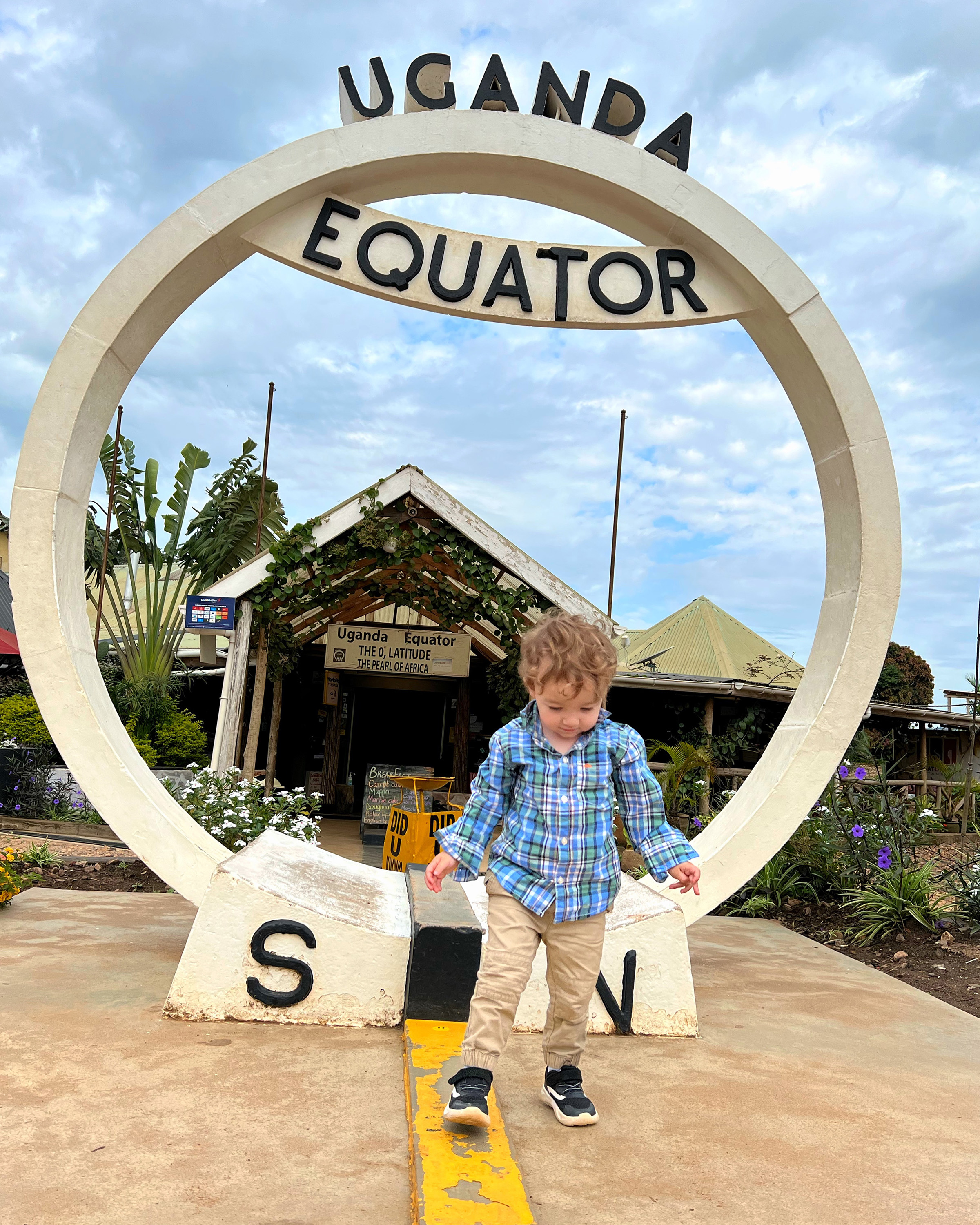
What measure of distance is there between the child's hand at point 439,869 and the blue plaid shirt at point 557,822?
0.09 ft

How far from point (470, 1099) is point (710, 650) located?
16.3 meters

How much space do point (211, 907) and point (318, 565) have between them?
5615mm

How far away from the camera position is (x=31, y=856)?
7.48 metres

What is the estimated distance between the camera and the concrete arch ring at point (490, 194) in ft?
14.1

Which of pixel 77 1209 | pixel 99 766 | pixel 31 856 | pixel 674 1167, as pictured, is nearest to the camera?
pixel 77 1209

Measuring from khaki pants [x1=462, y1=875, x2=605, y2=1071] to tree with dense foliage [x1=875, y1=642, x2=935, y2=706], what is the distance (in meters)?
25.8

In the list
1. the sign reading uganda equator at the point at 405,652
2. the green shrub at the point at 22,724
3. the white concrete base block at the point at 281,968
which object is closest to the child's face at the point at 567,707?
the white concrete base block at the point at 281,968

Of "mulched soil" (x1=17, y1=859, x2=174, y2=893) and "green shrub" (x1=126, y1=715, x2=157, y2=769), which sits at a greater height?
"green shrub" (x1=126, y1=715, x2=157, y2=769)

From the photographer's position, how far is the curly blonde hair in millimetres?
2658

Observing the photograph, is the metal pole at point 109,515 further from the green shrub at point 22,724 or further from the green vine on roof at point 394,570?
the green vine on roof at point 394,570

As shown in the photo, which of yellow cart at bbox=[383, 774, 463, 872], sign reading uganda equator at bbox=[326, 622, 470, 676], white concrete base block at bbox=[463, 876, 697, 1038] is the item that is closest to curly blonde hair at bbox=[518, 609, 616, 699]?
white concrete base block at bbox=[463, 876, 697, 1038]

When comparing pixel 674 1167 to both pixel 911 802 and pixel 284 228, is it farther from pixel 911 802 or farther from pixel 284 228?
pixel 911 802

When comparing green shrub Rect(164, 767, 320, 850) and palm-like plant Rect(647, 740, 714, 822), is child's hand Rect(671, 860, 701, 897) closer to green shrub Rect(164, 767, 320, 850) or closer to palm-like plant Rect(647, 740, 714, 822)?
green shrub Rect(164, 767, 320, 850)

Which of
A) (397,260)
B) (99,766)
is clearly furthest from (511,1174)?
(397,260)
